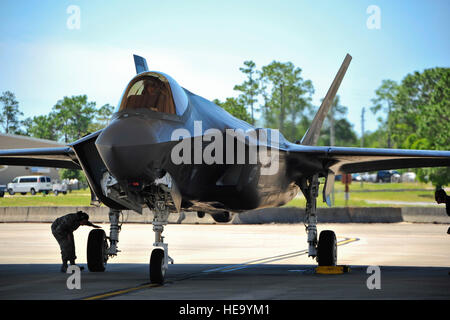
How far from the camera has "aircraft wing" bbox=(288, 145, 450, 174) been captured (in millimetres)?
14586

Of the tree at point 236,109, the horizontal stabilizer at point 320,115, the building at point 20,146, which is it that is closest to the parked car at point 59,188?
the building at point 20,146

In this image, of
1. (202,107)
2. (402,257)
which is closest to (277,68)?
(402,257)

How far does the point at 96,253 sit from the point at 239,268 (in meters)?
3.04

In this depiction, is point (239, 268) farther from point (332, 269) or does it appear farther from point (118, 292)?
point (118, 292)

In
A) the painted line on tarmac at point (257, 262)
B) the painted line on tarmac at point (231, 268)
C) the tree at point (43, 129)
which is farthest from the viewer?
the tree at point (43, 129)

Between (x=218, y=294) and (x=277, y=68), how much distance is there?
63986mm

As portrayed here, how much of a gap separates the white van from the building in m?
1.46

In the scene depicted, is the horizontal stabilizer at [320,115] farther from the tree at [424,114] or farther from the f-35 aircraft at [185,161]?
the tree at [424,114]

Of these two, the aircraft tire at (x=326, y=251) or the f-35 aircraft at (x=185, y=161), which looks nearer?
the f-35 aircraft at (x=185, y=161)

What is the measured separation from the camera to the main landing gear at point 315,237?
570 inches

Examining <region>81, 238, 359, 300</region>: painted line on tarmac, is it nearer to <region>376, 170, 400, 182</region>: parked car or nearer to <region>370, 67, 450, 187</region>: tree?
<region>370, 67, 450, 187</region>: tree

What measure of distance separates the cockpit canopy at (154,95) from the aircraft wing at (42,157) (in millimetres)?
3946

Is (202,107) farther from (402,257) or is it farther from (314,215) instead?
(402,257)

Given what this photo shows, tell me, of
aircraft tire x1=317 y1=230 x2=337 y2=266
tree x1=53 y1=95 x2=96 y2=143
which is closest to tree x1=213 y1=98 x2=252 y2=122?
tree x1=53 y1=95 x2=96 y2=143
